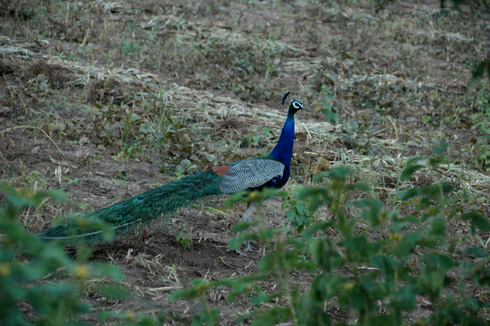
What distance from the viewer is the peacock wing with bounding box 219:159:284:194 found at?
13.4ft

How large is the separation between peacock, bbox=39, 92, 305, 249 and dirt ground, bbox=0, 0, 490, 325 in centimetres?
16

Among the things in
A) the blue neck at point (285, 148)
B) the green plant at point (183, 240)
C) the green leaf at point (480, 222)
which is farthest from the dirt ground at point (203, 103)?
the green leaf at point (480, 222)

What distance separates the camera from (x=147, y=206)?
11.8 ft

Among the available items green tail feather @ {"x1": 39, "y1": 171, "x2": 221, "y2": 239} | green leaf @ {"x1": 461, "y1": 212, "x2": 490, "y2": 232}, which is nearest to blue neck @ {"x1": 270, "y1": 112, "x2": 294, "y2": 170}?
green tail feather @ {"x1": 39, "y1": 171, "x2": 221, "y2": 239}

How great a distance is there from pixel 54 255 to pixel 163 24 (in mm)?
8637

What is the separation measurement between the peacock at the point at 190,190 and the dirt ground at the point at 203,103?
0.52 feet

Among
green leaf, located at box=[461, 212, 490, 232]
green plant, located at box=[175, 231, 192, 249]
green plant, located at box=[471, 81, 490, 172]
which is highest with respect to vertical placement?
green leaf, located at box=[461, 212, 490, 232]

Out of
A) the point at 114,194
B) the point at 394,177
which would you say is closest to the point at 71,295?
the point at 114,194

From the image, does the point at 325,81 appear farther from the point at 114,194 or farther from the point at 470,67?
the point at 114,194

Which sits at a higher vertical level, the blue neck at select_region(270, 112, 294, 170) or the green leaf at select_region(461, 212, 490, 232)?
the green leaf at select_region(461, 212, 490, 232)

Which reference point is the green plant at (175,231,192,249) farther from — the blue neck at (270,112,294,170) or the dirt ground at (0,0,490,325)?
the blue neck at (270,112,294,170)

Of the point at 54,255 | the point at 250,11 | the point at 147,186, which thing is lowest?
the point at 147,186

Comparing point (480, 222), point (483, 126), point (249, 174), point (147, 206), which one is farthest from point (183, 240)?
point (483, 126)

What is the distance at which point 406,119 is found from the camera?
7.50 metres
